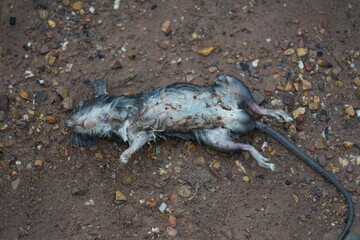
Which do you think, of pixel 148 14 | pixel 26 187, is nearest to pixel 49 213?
pixel 26 187

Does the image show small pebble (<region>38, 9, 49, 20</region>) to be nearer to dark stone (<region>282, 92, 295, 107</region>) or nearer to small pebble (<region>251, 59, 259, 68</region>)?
small pebble (<region>251, 59, 259, 68</region>)

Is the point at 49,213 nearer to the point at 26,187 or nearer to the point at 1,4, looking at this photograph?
the point at 26,187

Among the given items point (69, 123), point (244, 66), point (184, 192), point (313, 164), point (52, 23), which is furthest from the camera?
point (52, 23)

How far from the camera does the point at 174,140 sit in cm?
593

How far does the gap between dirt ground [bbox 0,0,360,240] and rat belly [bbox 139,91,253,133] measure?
29 cm

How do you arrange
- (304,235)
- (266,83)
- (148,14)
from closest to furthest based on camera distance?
(304,235), (266,83), (148,14)

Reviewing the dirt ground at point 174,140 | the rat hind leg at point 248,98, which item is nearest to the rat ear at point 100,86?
the dirt ground at point 174,140

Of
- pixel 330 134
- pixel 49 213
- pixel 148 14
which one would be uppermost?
pixel 148 14

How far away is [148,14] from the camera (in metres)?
6.45

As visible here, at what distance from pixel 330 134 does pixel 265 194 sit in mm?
1037

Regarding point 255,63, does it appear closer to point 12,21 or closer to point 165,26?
point 165,26

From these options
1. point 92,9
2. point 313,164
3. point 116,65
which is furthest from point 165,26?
point 313,164

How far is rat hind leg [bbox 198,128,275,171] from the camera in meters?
5.59

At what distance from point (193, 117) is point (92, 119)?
3.83 ft
